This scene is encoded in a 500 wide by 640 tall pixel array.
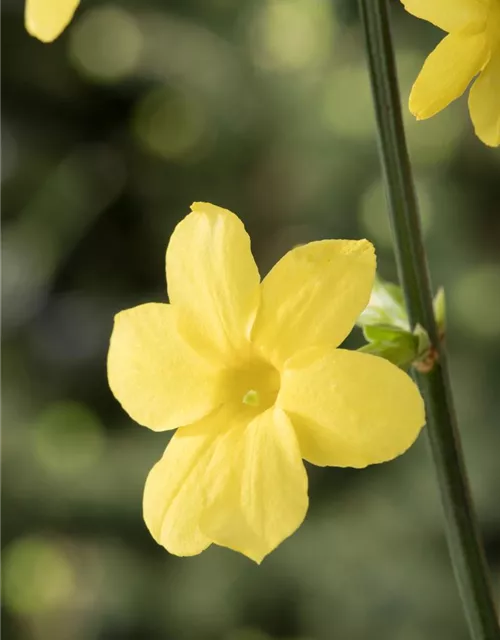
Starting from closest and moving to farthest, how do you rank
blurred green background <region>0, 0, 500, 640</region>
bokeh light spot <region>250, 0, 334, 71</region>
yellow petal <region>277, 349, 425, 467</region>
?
yellow petal <region>277, 349, 425, 467</region>, blurred green background <region>0, 0, 500, 640</region>, bokeh light spot <region>250, 0, 334, 71</region>

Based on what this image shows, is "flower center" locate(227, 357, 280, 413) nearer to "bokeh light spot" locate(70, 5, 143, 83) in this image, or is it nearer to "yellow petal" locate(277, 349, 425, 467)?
Result: "yellow petal" locate(277, 349, 425, 467)

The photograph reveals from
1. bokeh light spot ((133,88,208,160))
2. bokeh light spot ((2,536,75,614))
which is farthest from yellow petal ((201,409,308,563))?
bokeh light spot ((133,88,208,160))

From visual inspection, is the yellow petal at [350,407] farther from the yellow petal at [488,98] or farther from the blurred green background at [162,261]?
the blurred green background at [162,261]

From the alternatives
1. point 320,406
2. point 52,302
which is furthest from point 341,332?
point 52,302

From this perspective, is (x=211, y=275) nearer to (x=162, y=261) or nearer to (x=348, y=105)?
(x=348, y=105)

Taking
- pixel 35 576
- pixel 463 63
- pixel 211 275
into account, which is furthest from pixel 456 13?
pixel 35 576

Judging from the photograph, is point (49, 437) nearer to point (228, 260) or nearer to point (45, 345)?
point (45, 345)

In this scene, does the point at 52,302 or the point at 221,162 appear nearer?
the point at 221,162
